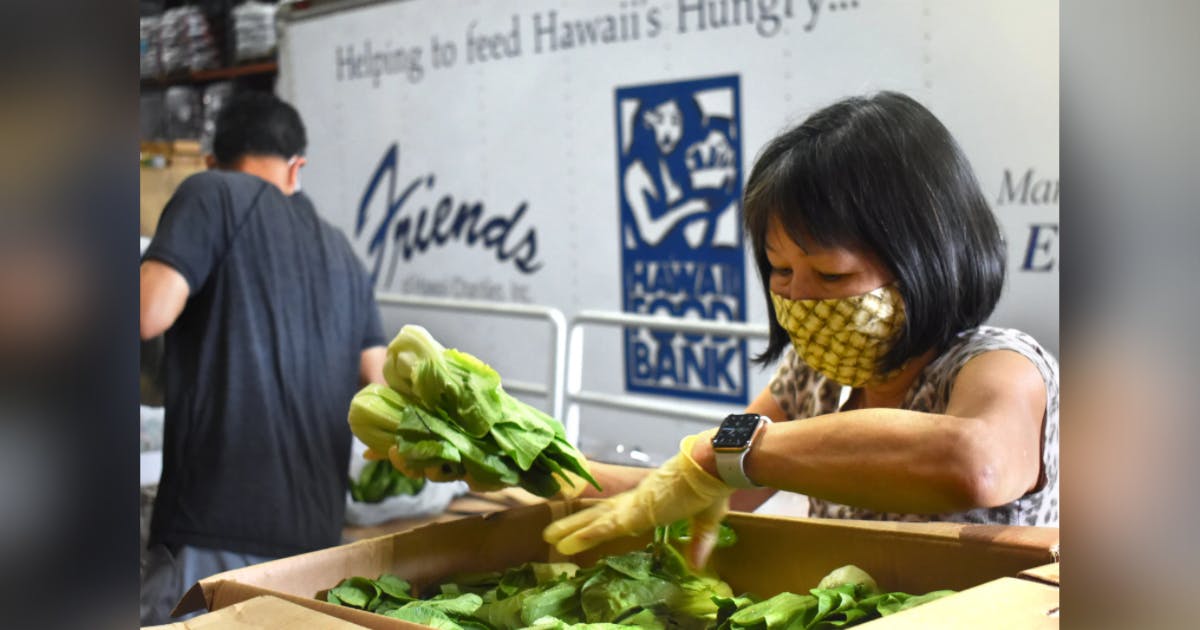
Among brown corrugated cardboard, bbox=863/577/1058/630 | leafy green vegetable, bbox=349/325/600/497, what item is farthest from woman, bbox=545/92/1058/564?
brown corrugated cardboard, bbox=863/577/1058/630

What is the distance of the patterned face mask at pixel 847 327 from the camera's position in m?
1.67

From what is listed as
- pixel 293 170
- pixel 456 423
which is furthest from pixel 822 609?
pixel 293 170

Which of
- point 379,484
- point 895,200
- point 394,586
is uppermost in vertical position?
point 895,200

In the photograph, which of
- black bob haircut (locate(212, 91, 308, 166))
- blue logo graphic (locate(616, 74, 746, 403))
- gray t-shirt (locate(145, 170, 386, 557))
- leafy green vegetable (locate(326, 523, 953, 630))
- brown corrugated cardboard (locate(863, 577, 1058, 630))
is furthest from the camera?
blue logo graphic (locate(616, 74, 746, 403))

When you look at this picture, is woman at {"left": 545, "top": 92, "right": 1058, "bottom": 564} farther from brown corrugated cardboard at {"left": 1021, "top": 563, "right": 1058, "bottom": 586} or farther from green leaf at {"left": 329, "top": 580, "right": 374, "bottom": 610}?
A: green leaf at {"left": 329, "top": 580, "right": 374, "bottom": 610}

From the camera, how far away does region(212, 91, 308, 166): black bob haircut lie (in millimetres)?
2973

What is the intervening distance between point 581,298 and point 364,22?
6.81ft

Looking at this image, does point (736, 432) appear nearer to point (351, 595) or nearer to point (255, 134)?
point (351, 595)

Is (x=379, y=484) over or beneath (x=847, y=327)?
beneath

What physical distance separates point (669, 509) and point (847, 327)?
14.2 inches

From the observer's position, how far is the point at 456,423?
1.67 metres

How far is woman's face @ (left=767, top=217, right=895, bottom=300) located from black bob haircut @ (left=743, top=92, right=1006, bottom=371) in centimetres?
1
